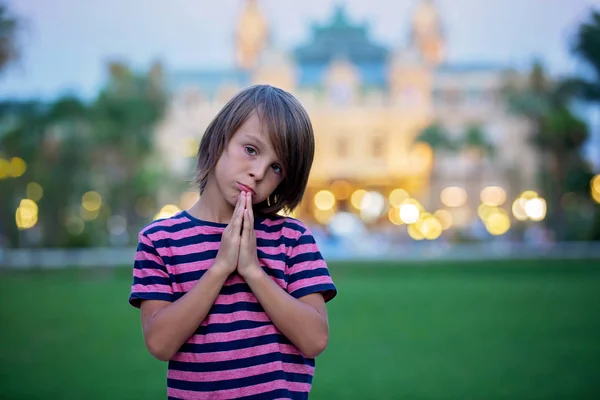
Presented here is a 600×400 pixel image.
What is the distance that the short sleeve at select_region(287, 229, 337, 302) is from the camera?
1852 millimetres

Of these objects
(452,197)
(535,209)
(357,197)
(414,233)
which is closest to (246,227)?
(414,233)

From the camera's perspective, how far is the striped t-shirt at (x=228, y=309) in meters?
1.78

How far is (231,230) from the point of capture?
176 centimetres

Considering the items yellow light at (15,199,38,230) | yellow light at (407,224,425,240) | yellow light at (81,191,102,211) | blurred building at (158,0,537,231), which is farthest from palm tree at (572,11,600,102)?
yellow light at (81,191,102,211)

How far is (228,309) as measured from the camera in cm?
180

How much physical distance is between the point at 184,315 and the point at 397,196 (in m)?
47.6

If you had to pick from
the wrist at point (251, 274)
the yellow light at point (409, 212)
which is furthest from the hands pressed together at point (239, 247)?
the yellow light at point (409, 212)

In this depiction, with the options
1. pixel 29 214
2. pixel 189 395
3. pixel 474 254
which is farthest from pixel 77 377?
pixel 29 214

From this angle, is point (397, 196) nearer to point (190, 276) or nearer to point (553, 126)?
point (553, 126)

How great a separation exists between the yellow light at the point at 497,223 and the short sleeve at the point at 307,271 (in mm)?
40260

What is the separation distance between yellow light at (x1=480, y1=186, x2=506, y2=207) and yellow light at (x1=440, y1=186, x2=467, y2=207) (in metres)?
1.35

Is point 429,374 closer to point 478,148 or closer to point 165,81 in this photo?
point 165,81

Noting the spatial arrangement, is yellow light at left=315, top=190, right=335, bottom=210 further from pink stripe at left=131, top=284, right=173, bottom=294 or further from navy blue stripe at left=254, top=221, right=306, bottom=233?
pink stripe at left=131, top=284, right=173, bottom=294

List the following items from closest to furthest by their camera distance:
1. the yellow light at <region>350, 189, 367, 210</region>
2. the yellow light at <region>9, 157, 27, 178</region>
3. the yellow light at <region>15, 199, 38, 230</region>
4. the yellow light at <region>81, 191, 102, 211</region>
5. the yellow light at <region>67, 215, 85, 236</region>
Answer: the yellow light at <region>9, 157, 27, 178</region>, the yellow light at <region>67, 215, 85, 236</region>, the yellow light at <region>15, 199, 38, 230</region>, the yellow light at <region>81, 191, 102, 211</region>, the yellow light at <region>350, 189, 367, 210</region>
